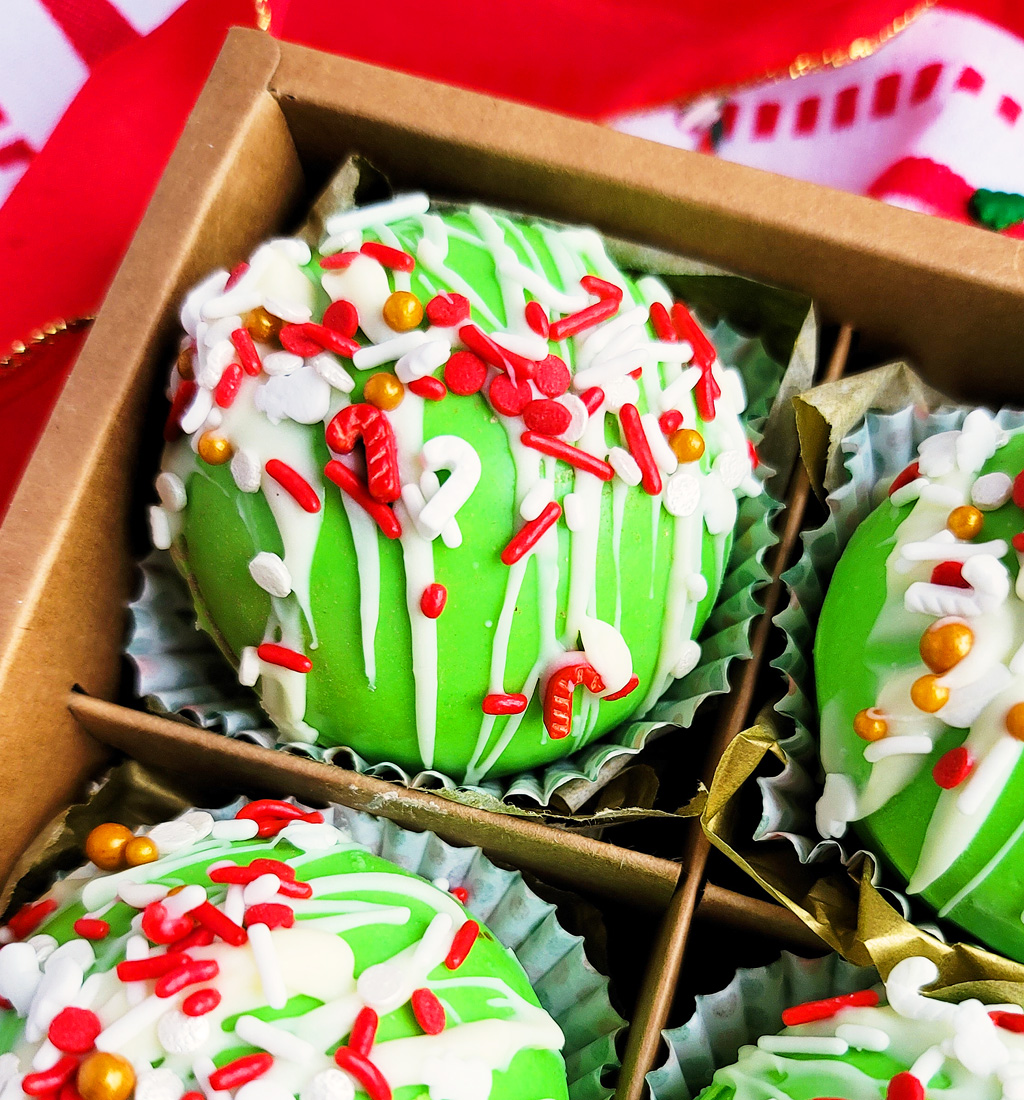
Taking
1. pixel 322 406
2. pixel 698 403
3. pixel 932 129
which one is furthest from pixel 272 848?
pixel 932 129

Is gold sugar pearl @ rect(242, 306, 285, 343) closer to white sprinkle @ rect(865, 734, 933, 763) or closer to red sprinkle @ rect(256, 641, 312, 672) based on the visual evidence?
red sprinkle @ rect(256, 641, 312, 672)

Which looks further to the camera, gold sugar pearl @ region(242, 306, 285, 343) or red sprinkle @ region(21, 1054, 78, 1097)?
gold sugar pearl @ region(242, 306, 285, 343)

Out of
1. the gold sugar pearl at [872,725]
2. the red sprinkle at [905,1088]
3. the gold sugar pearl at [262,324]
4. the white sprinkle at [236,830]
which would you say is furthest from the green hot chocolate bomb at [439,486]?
the red sprinkle at [905,1088]

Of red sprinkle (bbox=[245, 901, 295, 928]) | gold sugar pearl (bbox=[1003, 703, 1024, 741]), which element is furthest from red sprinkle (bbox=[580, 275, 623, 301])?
red sprinkle (bbox=[245, 901, 295, 928])

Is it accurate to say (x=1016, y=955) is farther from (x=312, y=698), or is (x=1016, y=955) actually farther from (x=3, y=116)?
(x=3, y=116)

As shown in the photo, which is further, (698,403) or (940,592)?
(698,403)

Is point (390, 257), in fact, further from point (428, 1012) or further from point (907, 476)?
point (428, 1012)
